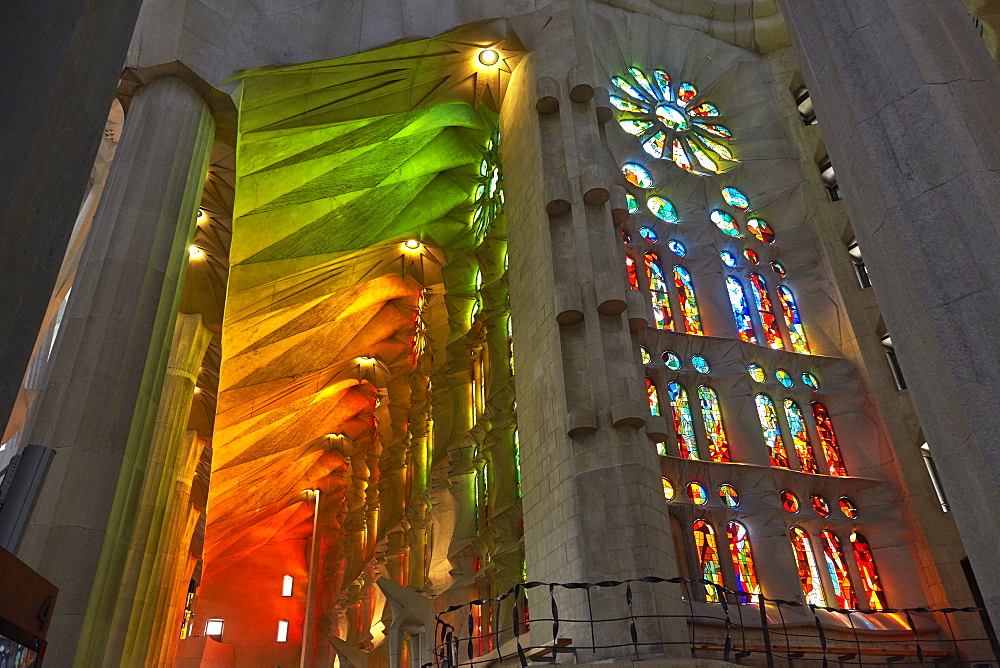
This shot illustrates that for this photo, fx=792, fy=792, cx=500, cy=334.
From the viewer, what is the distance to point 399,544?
24859 millimetres

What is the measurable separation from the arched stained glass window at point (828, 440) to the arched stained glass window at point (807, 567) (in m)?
2.06

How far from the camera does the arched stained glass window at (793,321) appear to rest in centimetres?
1894

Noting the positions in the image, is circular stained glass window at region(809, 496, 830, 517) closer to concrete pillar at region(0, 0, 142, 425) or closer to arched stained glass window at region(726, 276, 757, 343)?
arched stained glass window at region(726, 276, 757, 343)

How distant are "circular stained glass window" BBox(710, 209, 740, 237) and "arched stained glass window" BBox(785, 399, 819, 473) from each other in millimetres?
4732

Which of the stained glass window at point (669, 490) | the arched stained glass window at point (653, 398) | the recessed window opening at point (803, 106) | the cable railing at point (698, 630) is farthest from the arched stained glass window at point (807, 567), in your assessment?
the recessed window opening at point (803, 106)

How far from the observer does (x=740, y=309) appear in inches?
732

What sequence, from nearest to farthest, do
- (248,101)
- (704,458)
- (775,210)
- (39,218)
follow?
(39,218) < (248,101) < (704,458) < (775,210)

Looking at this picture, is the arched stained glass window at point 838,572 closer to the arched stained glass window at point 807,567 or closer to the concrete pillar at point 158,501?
the arched stained glass window at point 807,567

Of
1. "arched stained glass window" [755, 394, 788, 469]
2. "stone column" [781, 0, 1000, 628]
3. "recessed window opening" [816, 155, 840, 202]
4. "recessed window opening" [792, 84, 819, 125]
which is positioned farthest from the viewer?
"recessed window opening" [792, 84, 819, 125]

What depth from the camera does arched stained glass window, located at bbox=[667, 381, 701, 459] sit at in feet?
51.1

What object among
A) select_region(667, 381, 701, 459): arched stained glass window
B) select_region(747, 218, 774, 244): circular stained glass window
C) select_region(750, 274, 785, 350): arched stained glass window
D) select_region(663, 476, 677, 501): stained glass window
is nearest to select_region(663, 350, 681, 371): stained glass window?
select_region(667, 381, 701, 459): arched stained glass window

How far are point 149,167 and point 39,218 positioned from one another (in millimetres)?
9277

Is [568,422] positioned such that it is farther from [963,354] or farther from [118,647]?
[118,647]

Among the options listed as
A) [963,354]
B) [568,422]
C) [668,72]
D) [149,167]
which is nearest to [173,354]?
[149,167]
